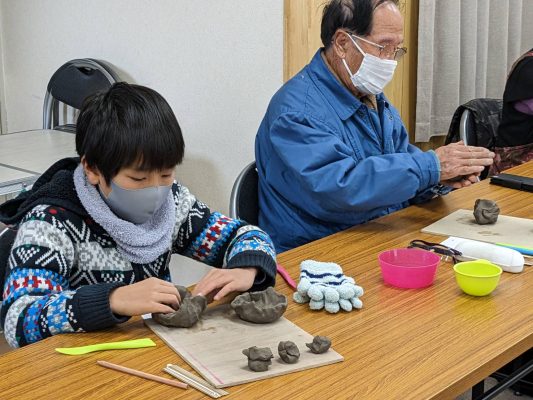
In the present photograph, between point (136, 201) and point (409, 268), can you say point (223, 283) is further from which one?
point (409, 268)

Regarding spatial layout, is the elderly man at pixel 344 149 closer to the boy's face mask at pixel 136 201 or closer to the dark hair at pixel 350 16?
the dark hair at pixel 350 16

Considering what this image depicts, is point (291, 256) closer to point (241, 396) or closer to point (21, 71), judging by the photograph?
point (241, 396)

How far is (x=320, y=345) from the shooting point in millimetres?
1303

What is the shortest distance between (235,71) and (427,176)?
3.98ft

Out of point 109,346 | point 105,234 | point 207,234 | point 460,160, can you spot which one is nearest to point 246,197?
point 207,234

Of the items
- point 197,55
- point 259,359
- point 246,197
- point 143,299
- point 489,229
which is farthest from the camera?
point 197,55

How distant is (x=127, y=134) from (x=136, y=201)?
130mm

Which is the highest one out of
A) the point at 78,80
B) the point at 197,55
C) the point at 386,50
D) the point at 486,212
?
the point at 386,50

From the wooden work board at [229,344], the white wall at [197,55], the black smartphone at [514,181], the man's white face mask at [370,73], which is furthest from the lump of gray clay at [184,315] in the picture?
the white wall at [197,55]

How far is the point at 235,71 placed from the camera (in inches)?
122

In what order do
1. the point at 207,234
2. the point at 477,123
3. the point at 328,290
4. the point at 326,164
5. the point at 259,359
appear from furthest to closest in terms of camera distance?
the point at 477,123, the point at 326,164, the point at 207,234, the point at 328,290, the point at 259,359

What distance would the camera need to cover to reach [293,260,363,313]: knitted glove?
4.88 ft

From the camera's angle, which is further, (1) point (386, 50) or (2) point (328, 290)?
(1) point (386, 50)

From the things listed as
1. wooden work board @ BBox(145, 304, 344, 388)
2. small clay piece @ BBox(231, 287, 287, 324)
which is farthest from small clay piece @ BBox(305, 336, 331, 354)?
small clay piece @ BBox(231, 287, 287, 324)
